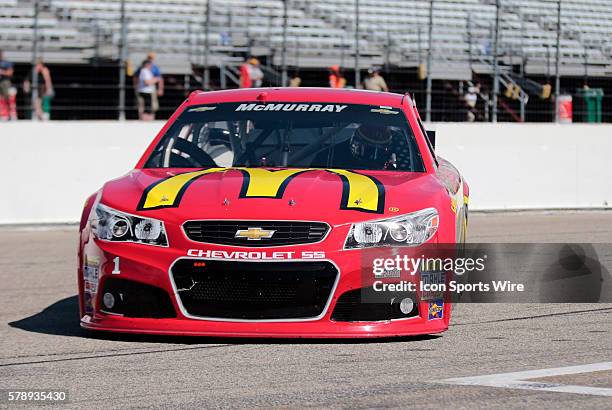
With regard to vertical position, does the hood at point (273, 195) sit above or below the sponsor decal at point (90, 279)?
above

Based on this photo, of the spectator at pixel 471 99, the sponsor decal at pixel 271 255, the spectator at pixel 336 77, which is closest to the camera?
the sponsor decal at pixel 271 255

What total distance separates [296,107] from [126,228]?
1.80m

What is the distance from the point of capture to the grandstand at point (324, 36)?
20.6m

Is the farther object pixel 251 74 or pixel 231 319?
pixel 251 74

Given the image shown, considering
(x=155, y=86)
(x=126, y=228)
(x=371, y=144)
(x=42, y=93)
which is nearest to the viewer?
(x=126, y=228)

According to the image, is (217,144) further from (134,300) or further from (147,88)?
(147,88)

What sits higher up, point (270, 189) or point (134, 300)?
point (270, 189)

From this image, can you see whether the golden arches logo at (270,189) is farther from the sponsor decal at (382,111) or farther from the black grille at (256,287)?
the sponsor decal at (382,111)

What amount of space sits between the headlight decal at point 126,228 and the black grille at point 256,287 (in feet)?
0.72

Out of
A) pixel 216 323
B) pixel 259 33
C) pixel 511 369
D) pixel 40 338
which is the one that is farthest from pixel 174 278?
pixel 259 33

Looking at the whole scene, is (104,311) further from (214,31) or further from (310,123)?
(214,31)

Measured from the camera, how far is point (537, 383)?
5.27 meters

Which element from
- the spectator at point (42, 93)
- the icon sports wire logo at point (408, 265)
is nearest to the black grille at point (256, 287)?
the icon sports wire logo at point (408, 265)

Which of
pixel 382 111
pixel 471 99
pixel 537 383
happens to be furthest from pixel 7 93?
pixel 537 383
